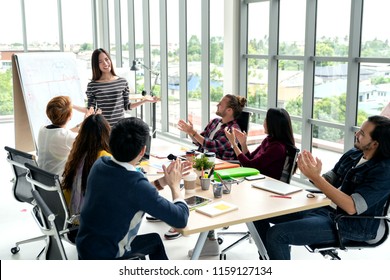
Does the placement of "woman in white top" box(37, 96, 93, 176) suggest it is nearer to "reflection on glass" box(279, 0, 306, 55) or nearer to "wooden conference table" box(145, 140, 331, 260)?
"wooden conference table" box(145, 140, 331, 260)

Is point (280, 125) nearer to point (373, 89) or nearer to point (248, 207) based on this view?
point (248, 207)

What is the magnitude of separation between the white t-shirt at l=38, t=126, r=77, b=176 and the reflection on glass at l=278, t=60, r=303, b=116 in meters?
2.87

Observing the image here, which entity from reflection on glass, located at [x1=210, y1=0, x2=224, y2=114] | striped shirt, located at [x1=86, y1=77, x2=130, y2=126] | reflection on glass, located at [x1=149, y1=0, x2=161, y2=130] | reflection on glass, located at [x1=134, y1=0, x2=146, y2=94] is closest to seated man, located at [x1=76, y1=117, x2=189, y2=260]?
striped shirt, located at [x1=86, y1=77, x2=130, y2=126]

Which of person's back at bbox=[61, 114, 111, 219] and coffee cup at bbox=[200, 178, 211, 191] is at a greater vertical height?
person's back at bbox=[61, 114, 111, 219]

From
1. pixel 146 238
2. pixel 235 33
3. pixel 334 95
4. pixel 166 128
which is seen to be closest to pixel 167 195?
pixel 146 238

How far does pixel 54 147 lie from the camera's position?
3209 mm

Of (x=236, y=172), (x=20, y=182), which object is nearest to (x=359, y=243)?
(x=236, y=172)

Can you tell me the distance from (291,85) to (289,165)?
228cm

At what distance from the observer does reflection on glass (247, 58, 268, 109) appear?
5.67m

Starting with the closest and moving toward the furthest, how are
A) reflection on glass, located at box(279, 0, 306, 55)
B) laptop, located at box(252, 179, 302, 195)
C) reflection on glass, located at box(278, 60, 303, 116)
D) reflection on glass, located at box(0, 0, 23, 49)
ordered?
laptop, located at box(252, 179, 302, 195) < reflection on glass, located at box(279, 0, 306, 55) < reflection on glass, located at box(278, 60, 303, 116) < reflection on glass, located at box(0, 0, 23, 49)

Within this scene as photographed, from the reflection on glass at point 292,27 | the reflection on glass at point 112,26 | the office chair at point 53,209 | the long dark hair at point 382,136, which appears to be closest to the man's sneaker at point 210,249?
the office chair at point 53,209

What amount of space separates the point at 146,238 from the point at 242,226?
1.73m

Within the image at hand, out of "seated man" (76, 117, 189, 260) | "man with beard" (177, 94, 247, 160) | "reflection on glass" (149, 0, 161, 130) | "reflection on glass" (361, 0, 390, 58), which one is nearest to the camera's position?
"seated man" (76, 117, 189, 260)

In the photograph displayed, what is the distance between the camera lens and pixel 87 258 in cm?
217
